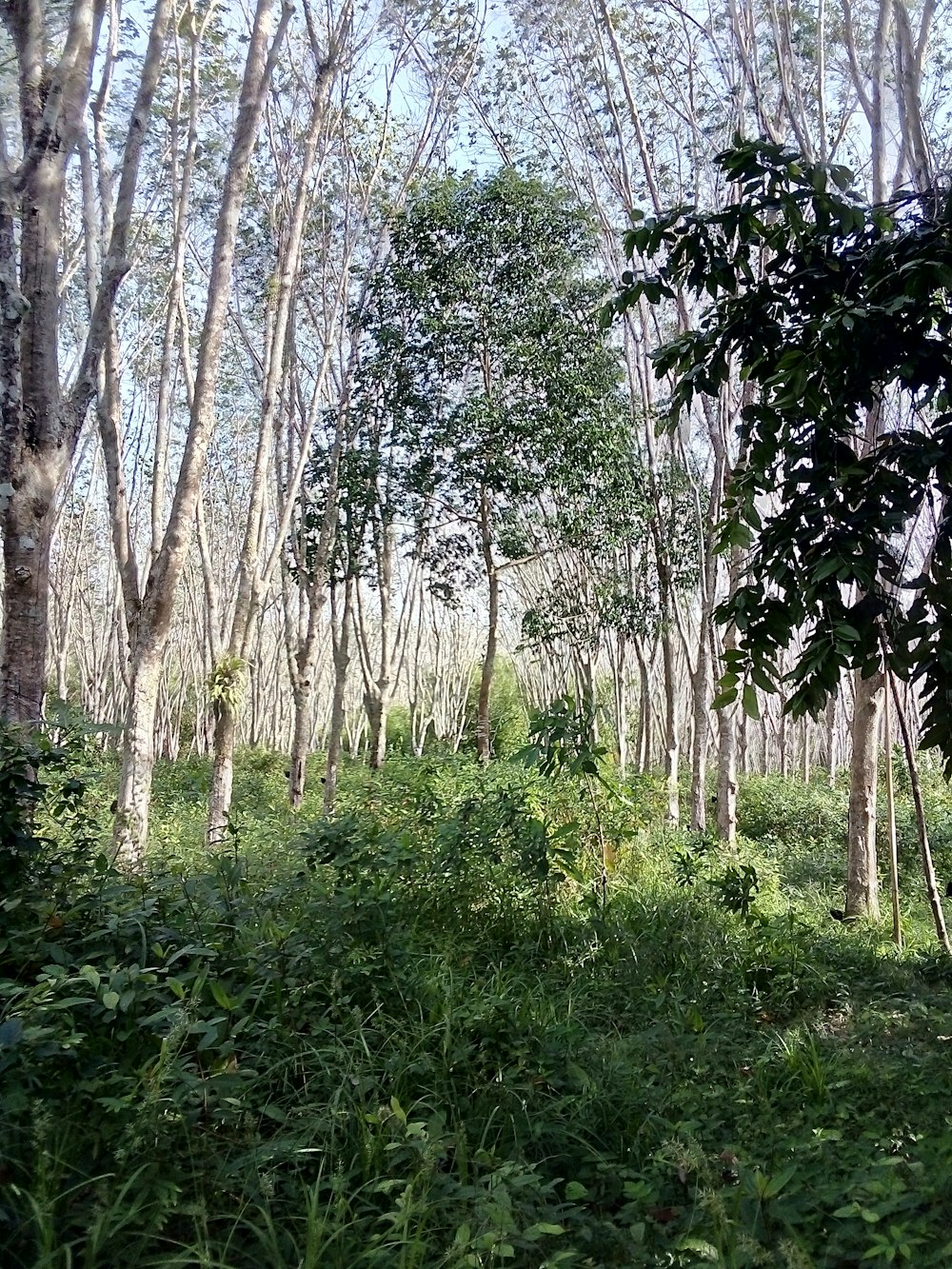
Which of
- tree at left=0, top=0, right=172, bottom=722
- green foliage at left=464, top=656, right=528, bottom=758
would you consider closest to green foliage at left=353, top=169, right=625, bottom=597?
tree at left=0, top=0, right=172, bottom=722

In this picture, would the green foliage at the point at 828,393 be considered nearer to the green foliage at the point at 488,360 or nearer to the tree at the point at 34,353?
the tree at the point at 34,353

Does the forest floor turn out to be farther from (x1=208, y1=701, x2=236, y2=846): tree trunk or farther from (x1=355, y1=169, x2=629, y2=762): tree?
(x1=355, y1=169, x2=629, y2=762): tree

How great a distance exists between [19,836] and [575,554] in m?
10.8

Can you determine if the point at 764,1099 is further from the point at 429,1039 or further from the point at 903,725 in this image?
the point at 903,725

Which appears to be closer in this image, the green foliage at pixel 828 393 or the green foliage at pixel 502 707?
the green foliage at pixel 828 393

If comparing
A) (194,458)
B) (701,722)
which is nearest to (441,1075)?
(194,458)

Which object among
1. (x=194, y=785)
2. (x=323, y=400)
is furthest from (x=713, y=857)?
(x=323, y=400)

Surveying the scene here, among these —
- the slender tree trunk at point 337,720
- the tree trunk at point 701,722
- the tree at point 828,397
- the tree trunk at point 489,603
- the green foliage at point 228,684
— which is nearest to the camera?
the tree at point 828,397

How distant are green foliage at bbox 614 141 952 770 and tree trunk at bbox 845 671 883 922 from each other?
94.3 inches

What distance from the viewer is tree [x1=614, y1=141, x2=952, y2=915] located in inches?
112

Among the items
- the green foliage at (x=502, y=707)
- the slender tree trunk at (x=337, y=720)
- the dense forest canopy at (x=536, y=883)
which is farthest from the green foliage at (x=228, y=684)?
the green foliage at (x=502, y=707)

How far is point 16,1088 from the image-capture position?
205cm

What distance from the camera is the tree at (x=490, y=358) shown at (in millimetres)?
10859

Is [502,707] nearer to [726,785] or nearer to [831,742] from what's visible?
[831,742]
